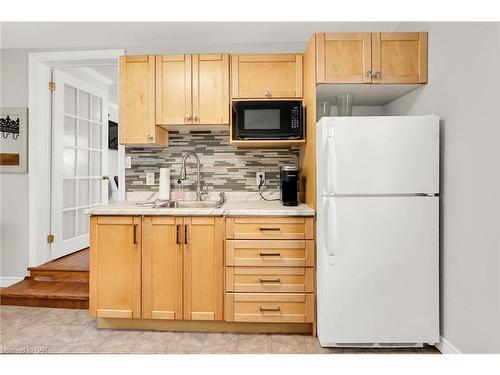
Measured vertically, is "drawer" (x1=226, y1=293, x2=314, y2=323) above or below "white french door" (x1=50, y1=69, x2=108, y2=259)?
below

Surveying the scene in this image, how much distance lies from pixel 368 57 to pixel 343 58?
171 mm

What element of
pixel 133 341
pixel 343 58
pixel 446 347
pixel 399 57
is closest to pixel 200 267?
pixel 133 341

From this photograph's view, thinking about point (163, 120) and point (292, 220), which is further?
point (163, 120)

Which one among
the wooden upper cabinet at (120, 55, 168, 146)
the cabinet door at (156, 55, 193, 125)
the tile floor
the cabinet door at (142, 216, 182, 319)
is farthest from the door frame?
the cabinet door at (142, 216, 182, 319)

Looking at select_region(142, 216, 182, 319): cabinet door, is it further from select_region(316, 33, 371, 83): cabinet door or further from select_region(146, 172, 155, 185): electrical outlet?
select_region(316, 33, 371, 83): cabinet door

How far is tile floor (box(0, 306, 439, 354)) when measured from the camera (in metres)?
2.28

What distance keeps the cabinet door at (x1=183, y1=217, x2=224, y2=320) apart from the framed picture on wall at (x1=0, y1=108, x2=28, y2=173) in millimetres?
2069

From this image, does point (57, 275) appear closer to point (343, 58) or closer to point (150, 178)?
point (150, 178)

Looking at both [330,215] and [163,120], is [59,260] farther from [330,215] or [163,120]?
[330,215]

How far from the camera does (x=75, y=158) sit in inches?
156

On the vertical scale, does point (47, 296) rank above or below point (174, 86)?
below

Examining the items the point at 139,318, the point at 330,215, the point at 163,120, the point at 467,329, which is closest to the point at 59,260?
the point at 139,318

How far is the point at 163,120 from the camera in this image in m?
2.85

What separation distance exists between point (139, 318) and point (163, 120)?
4.99ft
